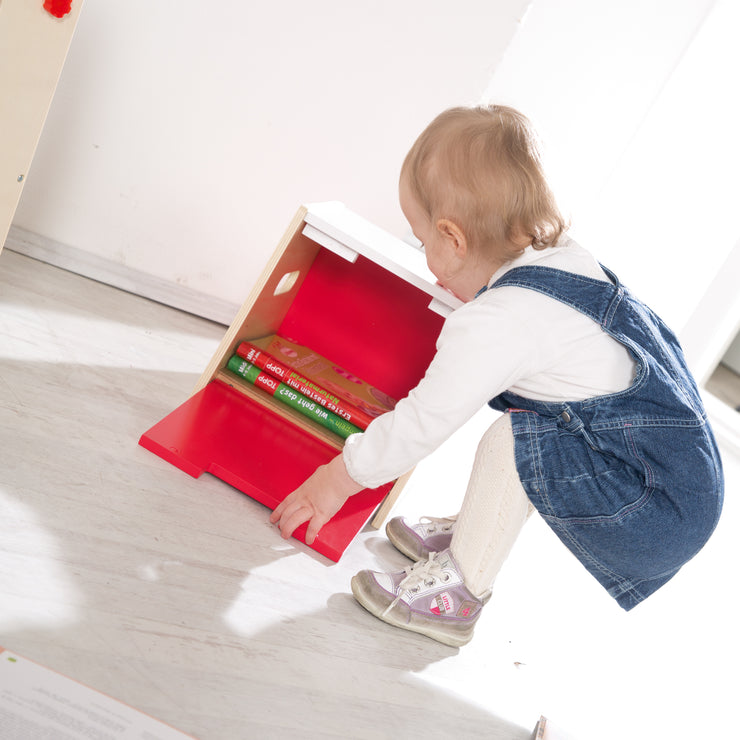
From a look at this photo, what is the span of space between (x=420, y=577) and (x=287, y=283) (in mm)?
581

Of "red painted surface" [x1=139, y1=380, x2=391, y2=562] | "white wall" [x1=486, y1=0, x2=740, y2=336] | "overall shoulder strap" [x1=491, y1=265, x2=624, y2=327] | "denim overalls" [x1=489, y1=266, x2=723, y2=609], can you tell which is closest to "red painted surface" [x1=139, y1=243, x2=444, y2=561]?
"red painted surface" [x1=139, y1=380, x2=391, y2=562]

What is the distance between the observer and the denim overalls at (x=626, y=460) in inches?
32.9

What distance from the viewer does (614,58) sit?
2082 millimetres

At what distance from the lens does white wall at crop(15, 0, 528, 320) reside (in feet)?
4.30

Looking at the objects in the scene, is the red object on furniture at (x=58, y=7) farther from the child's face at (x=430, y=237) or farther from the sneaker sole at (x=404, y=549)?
the sneaker sole at (x=404, y=549)

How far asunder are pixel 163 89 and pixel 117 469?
0.77 metres

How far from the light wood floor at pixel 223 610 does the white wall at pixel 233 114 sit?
7.7 inches

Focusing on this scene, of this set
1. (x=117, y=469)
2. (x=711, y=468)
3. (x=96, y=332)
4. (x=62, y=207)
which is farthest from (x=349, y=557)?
(x=62, y=207)

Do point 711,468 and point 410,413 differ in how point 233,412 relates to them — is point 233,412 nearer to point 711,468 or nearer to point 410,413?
point 410,413

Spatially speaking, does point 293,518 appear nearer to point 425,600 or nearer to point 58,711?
point 425,600

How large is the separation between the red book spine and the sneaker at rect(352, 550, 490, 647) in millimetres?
289

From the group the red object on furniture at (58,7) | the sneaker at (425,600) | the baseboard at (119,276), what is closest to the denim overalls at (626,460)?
the sneaker at (425,600)

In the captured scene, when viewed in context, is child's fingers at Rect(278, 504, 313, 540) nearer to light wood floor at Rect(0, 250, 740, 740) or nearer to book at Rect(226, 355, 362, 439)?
light wood floor at Rect(0, 250, 740, 740)

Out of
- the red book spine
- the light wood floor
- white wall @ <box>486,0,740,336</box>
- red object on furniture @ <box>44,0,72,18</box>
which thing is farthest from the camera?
white wall @ <box>486,0,740,336</box>
